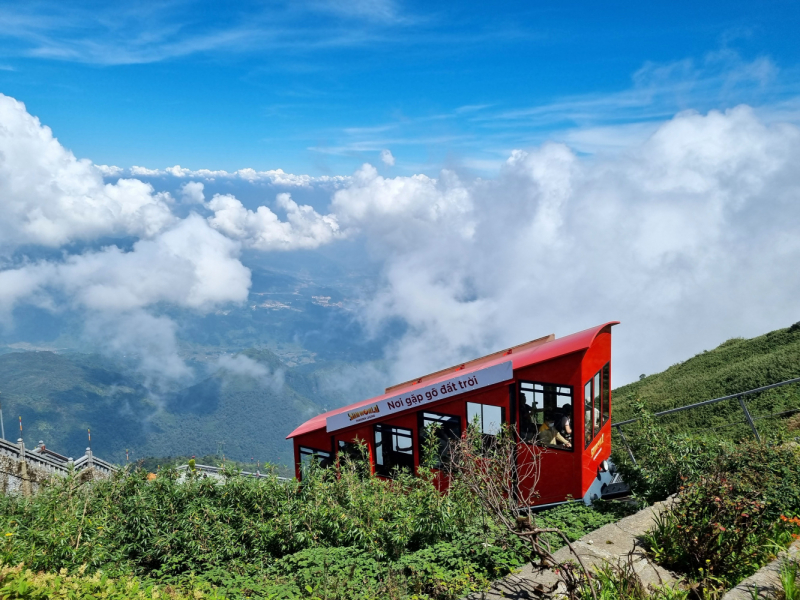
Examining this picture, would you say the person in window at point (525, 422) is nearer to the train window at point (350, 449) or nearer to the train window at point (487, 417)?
the train window at point (487, 417)

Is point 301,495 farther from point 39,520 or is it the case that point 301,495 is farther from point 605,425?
point 605,425

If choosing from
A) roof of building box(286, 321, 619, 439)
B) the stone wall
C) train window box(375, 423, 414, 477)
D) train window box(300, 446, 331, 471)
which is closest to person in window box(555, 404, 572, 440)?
roof of building box(286, 321, 619, 439)

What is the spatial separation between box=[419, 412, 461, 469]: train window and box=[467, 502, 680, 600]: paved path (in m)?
4.32

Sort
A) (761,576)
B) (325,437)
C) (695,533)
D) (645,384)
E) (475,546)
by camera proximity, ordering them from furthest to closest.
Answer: (645,384), (325,437), (475,546), (695,533), (761,576)

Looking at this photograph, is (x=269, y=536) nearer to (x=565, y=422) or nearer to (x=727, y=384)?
(x=565, y=422)

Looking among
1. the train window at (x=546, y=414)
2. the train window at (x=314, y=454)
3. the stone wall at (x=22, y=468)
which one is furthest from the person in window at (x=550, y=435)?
the stone wall at (x=22, y=468)

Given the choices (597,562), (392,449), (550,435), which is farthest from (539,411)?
(597,562)

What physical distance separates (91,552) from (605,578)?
673cm

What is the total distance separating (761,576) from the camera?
5082 millimetres

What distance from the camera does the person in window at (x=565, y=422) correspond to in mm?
10172

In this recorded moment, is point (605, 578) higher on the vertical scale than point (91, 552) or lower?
lower

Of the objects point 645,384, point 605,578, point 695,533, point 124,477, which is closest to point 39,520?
point 124,477

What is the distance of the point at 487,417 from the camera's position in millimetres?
10766

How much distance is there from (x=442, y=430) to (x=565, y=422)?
8.38 feet
